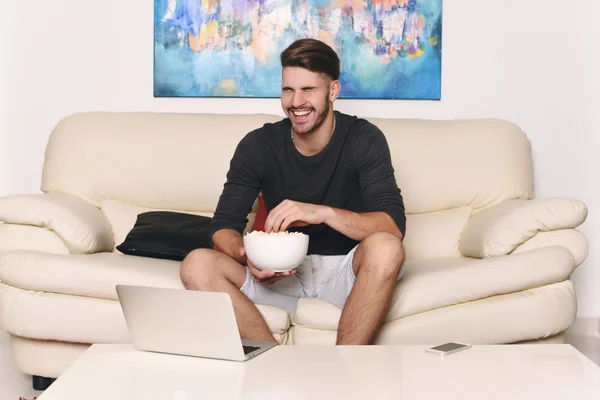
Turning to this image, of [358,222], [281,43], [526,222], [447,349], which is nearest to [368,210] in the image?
[358,222]

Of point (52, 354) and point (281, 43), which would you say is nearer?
point (52, 354)

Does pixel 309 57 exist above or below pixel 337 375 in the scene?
above

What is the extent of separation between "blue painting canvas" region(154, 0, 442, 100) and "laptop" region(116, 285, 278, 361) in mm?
2197

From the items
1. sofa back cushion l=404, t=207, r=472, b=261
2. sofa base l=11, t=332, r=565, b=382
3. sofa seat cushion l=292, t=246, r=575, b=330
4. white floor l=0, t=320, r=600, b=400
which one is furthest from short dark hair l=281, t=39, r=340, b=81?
white floor l=0, t=320, r=600, b=400

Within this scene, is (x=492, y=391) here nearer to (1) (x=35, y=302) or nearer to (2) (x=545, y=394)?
(2) (x=545, y=394)

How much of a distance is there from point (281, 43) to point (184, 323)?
2316 mm

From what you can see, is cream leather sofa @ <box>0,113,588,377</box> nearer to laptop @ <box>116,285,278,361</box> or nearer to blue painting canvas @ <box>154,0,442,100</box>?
blue painting canvas @ <box>154,0,442,100</box>

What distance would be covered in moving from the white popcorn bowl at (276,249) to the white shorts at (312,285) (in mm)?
430

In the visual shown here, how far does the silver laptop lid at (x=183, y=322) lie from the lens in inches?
64.7

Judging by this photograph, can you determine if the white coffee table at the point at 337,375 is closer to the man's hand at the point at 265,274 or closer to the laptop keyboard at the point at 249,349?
the laptop keyboard at the point at 249,349

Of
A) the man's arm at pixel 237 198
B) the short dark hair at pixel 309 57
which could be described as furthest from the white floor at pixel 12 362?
the short dark hair at pixel 309 57

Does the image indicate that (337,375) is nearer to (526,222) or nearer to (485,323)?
(485,323)

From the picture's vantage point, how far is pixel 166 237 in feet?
9.77

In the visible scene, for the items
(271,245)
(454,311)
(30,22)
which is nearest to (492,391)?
(271,245)
